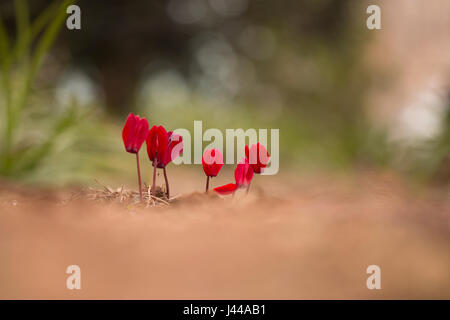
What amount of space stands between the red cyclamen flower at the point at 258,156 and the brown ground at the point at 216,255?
0.06 meters

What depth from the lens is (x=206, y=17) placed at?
4.03m

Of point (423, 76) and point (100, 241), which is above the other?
point (423, 76)

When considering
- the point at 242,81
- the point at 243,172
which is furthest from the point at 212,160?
the point at 242,81

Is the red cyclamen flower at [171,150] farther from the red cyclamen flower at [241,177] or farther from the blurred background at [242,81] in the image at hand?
the blurred background at [242,81]

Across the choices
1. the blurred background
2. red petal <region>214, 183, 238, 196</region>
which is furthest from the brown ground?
the blurred background

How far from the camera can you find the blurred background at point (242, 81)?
166 centimetres

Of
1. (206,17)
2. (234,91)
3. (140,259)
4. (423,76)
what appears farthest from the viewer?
(423,76)

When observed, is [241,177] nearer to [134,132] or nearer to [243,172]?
[243,172]

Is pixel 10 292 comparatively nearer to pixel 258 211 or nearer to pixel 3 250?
pixel 3 250

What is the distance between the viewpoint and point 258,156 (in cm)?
45

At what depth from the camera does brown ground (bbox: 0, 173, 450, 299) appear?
15.3 inches

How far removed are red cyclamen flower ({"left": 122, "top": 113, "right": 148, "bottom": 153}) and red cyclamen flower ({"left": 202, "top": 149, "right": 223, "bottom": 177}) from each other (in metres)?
0.08

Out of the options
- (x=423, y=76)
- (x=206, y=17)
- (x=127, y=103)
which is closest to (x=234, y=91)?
(x=206, y=17)

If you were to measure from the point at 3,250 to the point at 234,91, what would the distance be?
184 inches
